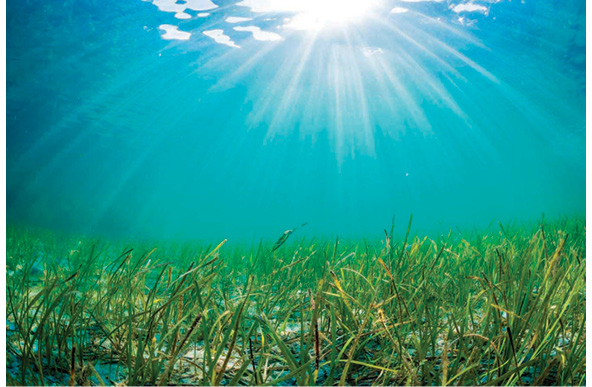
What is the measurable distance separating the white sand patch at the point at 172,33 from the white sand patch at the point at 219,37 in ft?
3.80

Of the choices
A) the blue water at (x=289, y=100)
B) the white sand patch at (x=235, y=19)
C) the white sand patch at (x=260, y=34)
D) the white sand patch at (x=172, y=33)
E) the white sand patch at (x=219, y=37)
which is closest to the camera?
the blue water at (x=289, y=100)

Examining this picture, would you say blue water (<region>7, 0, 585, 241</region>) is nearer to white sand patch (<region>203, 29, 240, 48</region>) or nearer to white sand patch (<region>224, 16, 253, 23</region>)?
white sand patch (<region>203, 29, 240, 48</region>)

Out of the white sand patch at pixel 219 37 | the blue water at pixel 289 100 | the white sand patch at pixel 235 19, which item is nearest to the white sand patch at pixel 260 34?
the blue water at pixel 289 100

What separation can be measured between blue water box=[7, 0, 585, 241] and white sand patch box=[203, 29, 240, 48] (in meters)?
0.12

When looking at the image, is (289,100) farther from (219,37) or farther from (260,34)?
(219,37)

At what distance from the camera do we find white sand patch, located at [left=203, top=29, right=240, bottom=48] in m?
17.7

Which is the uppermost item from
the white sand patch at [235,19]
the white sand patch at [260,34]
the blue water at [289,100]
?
the white sand patch at [235,19]

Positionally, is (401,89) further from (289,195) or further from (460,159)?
(289,195)

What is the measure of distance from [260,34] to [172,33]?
4.71 meters

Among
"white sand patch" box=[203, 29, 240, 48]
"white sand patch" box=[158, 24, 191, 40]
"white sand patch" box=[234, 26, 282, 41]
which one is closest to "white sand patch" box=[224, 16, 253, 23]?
"white sand patch" box=[234, 26, 282, 41]

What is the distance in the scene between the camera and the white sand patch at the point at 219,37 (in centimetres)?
1766

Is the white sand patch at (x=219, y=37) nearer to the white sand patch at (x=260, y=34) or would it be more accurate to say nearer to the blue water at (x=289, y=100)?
the blue water at (x=289, y=100)

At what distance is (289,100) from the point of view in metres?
35.2

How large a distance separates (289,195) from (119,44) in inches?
2634
